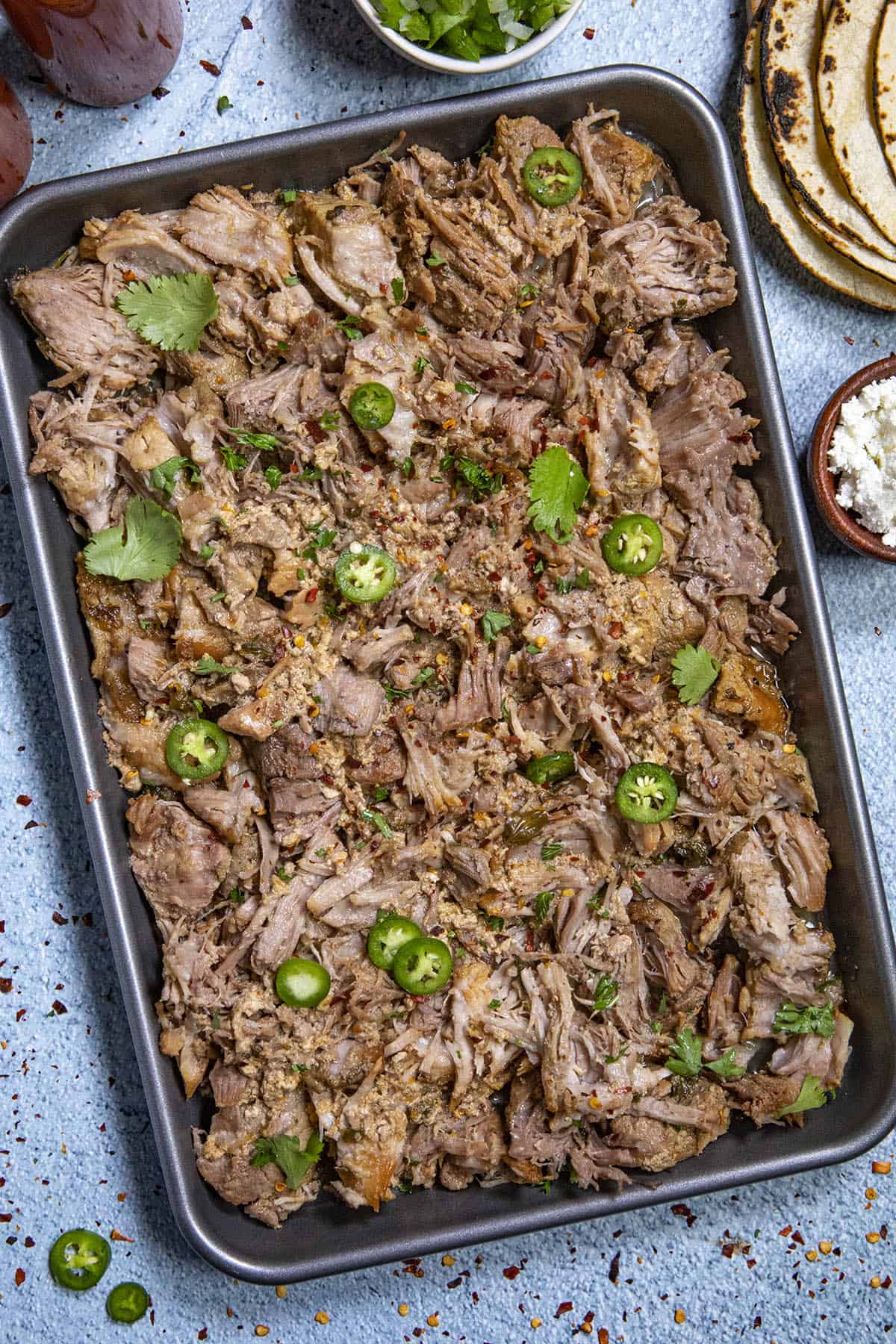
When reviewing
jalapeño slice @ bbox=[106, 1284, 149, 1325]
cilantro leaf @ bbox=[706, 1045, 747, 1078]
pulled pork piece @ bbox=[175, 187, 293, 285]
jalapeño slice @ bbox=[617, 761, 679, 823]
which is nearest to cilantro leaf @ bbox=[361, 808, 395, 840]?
jalapeño slice @ bbox=[617, 761, 679, 823]

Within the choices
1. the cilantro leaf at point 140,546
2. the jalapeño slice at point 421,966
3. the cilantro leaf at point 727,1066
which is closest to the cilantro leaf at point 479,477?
the cilantro leaf at point 140,546

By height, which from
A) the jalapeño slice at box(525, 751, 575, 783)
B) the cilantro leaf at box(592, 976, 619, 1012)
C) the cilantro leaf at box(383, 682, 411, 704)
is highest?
the cilantro leaf at box(383, 682, 411, 704)

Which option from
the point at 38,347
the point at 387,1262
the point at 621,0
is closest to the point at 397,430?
the point at 38,347

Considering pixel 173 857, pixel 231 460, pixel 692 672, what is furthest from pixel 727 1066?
pixel 231 460

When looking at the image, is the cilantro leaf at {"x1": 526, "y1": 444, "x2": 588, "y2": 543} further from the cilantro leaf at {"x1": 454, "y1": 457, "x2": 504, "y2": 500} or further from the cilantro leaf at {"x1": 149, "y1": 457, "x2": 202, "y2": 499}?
the cilantro leaf at {"x1": 149, "y1": 457, "x2": 202, "y2": 499}

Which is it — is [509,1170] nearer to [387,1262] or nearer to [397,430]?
[387,1262]
